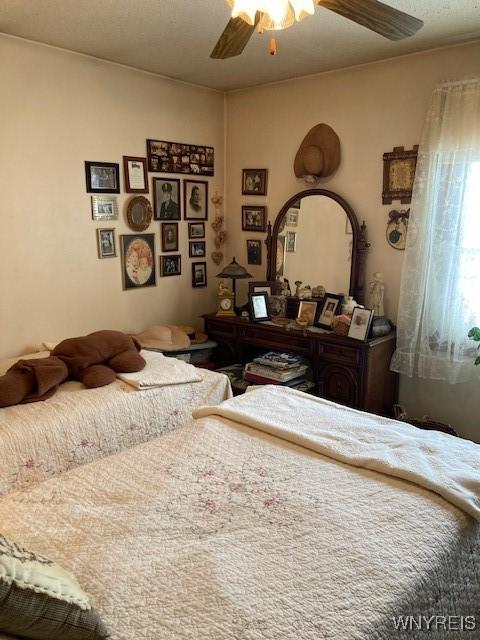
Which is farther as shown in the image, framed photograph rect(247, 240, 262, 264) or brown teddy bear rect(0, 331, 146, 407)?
framed photograph rect(247, 240, 262, 264)

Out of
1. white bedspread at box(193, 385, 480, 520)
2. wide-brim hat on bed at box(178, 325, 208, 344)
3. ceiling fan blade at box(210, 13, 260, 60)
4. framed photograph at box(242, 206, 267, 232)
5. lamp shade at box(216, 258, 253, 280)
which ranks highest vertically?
ceiling fan blade at box(210, 13, 260, 60)

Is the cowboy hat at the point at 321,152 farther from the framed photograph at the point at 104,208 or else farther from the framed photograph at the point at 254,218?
the framed photograph at the point at 104,208

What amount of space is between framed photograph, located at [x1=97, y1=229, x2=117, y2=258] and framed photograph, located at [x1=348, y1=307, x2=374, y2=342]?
5.46 feet

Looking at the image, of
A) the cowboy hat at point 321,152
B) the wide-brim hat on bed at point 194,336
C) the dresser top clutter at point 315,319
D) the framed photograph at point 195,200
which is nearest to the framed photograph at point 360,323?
the dresser top clutter at point 315,319

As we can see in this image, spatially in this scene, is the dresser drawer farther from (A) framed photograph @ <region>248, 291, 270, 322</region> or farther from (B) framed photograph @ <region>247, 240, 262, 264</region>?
(B) framed photograph @ <region>247, 240, 262, 264</region>

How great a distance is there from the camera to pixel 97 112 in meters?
3.21

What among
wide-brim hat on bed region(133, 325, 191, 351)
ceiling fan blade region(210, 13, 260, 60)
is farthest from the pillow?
wide-brim hat on bed region(133, 325, 191, 351)

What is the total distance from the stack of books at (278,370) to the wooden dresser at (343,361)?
7 cm

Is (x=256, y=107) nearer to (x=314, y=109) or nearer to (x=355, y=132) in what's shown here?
(x=314, y=109)

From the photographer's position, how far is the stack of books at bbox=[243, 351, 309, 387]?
322 cm

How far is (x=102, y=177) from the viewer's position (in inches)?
129

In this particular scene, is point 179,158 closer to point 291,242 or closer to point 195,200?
point 195,200

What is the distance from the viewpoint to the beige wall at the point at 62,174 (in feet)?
9.41

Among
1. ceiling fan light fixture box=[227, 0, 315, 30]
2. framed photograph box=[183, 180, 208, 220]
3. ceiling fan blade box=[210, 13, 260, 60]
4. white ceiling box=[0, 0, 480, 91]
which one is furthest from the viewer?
framed photograph box=[183, 180, 208, 220]
